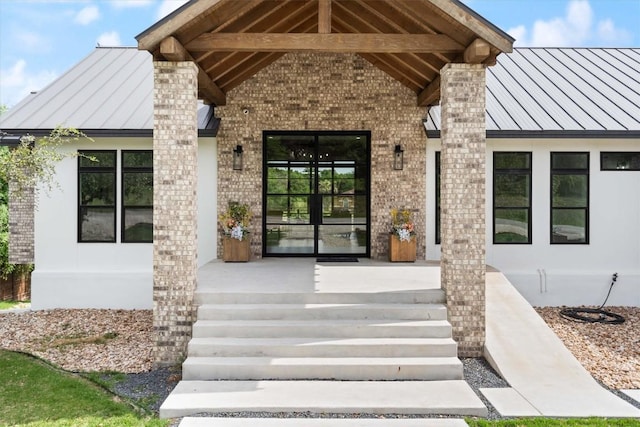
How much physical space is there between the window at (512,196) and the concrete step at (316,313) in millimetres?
4122

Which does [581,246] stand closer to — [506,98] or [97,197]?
[506,98]

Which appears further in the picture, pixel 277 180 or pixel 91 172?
pixel 277 180

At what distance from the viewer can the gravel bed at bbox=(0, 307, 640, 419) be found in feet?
16.6

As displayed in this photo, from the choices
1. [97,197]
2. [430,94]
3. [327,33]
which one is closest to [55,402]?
[97,197]

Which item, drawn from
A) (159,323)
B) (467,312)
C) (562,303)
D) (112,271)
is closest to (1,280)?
(112,271)

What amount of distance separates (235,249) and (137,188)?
8.09 ft

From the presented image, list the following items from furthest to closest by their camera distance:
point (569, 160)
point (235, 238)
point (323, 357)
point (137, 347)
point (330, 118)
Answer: point (330, 118)
point (569, 160)
point (235, 238)
point (137, 347)
point (323, 357)

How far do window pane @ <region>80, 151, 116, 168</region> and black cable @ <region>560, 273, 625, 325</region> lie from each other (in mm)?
9160

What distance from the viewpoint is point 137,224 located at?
8.95 metres

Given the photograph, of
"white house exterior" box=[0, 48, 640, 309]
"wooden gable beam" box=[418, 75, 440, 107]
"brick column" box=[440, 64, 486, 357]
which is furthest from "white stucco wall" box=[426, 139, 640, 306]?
"brick column" box=[440, 64, 486, 357]

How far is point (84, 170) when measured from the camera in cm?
885

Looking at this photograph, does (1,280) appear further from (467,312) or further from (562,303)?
(562,303)

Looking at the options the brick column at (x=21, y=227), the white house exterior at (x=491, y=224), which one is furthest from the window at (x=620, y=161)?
the brick column at (x=21, y=227)

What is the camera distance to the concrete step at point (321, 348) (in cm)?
508
